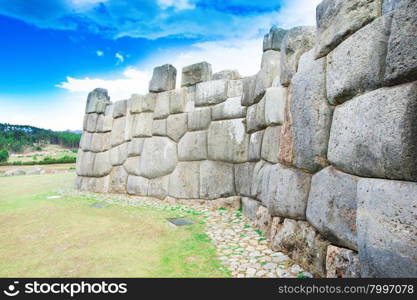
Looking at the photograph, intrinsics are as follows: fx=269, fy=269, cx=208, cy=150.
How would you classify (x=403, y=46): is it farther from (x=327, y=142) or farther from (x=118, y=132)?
(x=118, y=132)

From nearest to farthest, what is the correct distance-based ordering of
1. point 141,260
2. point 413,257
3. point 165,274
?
point 413,257, point 165,274, point 141,260

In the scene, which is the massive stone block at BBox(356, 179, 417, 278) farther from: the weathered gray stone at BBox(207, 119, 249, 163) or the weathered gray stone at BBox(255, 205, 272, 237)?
the weathered gray stone at BBox(207, 119, 249, 163)

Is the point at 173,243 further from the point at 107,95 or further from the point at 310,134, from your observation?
the point at 107,95

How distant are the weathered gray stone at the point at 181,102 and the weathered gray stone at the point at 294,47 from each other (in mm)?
3453

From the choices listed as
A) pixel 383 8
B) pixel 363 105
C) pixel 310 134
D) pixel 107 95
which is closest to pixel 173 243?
pixel 310 134

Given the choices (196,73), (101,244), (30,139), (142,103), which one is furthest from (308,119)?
(30,139)

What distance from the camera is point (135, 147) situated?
784cm

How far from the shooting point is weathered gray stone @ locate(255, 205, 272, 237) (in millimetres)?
3841

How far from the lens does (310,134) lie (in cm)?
279

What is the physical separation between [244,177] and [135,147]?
373cm

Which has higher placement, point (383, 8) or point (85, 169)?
point (383, 8)

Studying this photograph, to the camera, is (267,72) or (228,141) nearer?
(267,72)

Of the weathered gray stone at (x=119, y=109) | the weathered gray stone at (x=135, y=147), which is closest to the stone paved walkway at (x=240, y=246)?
the weathered gray stone at (x=135, y=147)

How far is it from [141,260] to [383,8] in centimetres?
333
